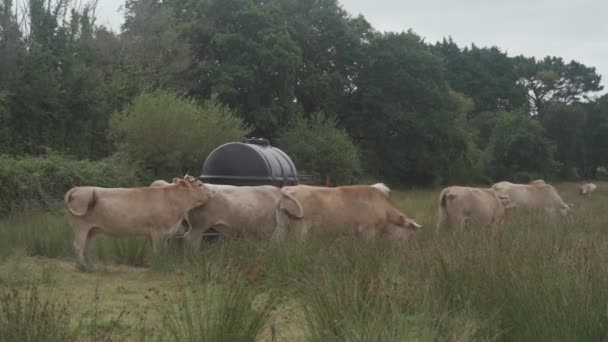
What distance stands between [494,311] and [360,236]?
215 inches

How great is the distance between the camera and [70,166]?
61.0 feet

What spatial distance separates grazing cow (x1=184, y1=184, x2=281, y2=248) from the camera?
11.0 m

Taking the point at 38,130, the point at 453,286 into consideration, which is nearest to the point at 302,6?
the point at 38,130

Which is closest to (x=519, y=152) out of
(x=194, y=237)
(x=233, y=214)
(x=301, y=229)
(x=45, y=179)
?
(x=45, y=179)

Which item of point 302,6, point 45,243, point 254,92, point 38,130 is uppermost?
point 302,6

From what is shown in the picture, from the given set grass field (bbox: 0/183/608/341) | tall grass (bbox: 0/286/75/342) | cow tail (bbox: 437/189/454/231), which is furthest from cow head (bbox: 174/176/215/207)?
tall grass (bbox: 0/286/75/342)

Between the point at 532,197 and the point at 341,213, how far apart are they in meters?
10.2

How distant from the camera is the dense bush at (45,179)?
16.2 meters

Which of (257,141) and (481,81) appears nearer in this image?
(257,141)

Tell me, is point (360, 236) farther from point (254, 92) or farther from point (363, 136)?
point (363, 136)

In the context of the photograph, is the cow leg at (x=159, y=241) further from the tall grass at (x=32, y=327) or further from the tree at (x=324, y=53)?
the tree at (x=324, y=53)

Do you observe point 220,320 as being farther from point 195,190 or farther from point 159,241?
point 195,190

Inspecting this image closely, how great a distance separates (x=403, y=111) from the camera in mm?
46188

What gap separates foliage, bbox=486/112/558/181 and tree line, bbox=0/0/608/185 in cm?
10
